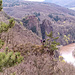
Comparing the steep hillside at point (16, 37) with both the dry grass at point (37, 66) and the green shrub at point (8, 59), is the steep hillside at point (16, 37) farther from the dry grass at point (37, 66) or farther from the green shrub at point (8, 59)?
the green shrub at point (8, 59)

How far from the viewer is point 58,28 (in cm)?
7975

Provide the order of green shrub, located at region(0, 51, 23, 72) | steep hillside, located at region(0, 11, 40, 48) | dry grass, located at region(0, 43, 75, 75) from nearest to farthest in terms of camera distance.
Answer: green shrub, located at region(0, 51, 23, 72) → dry grass, located at region(0, 43, 75, 75) → steep hillside, located at region(0, 11, 40, 48)

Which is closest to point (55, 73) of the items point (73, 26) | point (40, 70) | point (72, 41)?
point (40, 70)

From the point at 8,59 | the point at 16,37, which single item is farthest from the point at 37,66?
the point at 16,37

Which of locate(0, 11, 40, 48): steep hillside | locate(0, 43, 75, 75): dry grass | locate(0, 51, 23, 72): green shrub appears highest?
locate(0, 51, 23, 72): green shrub

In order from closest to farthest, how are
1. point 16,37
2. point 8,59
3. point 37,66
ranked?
point 8,59, point 37,66, point 16,37

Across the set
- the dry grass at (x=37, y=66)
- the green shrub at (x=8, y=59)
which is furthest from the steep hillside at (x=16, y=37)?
the green shrub at (x=8, y=59)

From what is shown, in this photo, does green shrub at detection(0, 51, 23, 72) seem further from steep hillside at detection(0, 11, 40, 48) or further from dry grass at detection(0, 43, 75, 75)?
steep hillside at detection(0, 11, 40, 48)

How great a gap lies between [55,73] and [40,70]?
4.84ft

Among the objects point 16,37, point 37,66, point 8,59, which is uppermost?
point 8,59

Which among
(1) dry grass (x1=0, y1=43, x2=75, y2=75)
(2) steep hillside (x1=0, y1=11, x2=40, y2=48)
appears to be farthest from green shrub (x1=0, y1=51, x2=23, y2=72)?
(2) steep hillside (x1=0, y1=11, x2=40, y2=48)

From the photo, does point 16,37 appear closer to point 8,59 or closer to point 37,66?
point 37,66

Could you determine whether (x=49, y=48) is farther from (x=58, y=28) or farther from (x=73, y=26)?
(x=73, y=26)

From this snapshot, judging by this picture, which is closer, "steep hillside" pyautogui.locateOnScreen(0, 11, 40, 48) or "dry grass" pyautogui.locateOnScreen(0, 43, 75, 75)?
"dry grass" pyautogui.locateOnScreen(0, 43, 75, 75)
